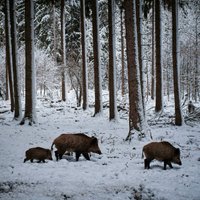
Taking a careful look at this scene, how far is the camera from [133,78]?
40.5 feet

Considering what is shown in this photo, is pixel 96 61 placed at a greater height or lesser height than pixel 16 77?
greater

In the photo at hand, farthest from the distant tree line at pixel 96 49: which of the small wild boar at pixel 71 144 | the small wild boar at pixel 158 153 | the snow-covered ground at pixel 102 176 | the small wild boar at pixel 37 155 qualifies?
the small wild boar at pixel 37 155

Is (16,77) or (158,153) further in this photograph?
(16,77)

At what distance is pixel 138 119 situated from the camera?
1217 cm

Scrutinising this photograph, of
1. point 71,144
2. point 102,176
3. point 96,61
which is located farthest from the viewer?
point 96,61

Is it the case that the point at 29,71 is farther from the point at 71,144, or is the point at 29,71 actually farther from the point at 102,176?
the point at 102,176

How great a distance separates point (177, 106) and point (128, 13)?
21.3ft

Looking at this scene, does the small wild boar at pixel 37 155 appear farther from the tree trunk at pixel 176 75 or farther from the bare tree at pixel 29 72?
the tree trunk at pixel 176 75

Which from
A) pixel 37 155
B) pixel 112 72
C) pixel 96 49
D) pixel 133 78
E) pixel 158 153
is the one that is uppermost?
pixel 96 49

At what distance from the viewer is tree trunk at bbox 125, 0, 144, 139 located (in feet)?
40.1

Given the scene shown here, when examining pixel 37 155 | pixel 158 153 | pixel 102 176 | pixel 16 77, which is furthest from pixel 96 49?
pixel 102 176

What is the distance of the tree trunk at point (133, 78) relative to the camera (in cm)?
1221

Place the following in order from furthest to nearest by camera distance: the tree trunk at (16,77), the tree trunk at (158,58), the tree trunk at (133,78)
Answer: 1. the tree trunk at (158,58)
2. the tree trunk at (16,77)
3. the tree trunk at (133,78)

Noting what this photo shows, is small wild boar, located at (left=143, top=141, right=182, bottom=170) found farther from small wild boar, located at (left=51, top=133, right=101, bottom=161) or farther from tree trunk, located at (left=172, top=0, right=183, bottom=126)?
tree trunk, located at (left=172, top=0, right=183, bottom=126)
